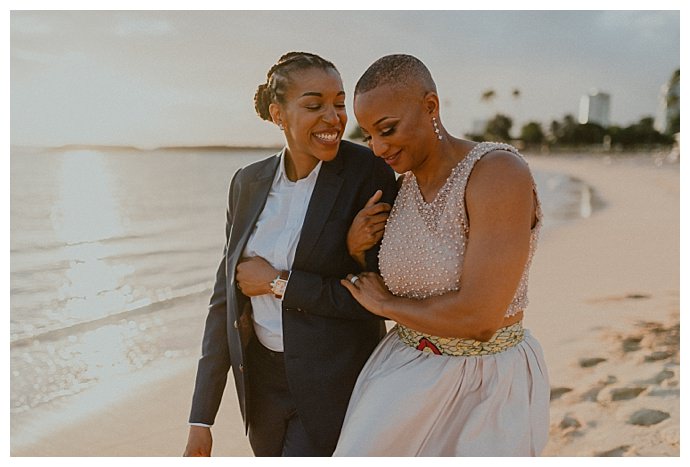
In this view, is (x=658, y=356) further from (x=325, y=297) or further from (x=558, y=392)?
(x=325, y=297)

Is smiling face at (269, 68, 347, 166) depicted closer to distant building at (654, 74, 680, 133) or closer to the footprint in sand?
distant building at (654, 74, 680, 133)

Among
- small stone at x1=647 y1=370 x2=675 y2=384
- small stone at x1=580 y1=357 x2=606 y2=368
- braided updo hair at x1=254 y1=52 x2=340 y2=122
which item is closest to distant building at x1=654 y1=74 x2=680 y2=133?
small stone at x1=647 y1=370 x2=675 y2=384

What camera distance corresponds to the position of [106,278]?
1153cm

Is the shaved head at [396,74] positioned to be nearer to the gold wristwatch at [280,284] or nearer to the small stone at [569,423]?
the gold wristwatch at [280,284]

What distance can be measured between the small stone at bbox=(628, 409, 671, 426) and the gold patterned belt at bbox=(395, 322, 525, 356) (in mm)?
2626

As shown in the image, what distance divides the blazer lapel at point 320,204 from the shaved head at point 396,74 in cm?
49

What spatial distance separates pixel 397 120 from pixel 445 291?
544mm

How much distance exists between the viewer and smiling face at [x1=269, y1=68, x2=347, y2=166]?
99.5 inches

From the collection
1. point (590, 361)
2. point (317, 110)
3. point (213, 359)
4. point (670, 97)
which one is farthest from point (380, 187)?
point (670, 97)

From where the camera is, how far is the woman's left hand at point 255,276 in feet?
8.28

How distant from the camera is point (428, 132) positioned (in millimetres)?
2156
